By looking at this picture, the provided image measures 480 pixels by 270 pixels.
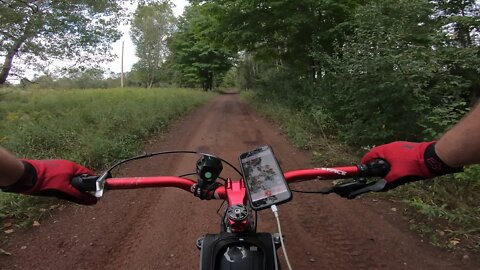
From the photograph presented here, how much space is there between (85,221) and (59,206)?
66 cm

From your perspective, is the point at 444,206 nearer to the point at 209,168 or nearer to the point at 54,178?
the point at 209,168

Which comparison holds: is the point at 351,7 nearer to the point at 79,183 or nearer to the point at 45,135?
the point at 45,135

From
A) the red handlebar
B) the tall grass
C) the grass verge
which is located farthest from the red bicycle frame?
the tall grass

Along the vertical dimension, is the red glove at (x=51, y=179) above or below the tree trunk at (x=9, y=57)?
below

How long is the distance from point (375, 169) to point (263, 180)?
1.77ft

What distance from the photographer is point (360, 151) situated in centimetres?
688

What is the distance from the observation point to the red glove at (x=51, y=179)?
1.48 meters

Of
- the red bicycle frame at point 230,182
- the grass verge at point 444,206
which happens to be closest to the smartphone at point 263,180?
the red bicycle frame at point 230,182

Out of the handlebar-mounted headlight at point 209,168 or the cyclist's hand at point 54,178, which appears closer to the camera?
the cyclist's hand at point 54,178

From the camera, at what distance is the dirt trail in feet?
11.5

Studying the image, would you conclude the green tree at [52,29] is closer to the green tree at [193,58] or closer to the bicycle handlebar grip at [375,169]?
the bicycle handlebar grip at [375,169]

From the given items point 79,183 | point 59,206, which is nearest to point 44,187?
point 79,183

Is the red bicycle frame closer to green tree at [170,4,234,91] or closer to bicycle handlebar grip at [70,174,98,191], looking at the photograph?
bicycle handlebar grip at [70,174,98,191]

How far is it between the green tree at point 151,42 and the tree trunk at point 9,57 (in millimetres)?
33436
